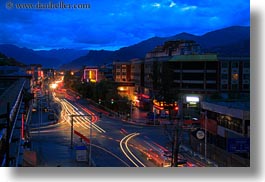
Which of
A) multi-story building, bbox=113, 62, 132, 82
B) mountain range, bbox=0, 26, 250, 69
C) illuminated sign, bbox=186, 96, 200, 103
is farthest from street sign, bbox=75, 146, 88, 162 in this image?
multi-story building, bbox=113, 62, 132, 82

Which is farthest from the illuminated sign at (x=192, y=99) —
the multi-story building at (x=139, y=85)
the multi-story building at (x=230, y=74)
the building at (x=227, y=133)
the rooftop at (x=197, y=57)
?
the building at (x=227, y=133)

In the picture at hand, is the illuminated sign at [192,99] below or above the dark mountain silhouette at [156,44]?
below

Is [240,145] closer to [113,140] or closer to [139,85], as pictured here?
[113,140]

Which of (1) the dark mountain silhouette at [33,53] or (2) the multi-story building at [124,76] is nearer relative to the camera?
(1) the dark mountain silhouette at [33,53]

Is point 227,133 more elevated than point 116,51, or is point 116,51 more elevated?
point 116,51

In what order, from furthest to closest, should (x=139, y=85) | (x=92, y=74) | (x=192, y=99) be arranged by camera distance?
(x=92, y=74)
(x=139, y=85)
(x=192, y=99)

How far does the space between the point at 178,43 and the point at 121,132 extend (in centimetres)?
1048

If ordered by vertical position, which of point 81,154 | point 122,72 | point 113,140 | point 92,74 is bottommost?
point 113,140

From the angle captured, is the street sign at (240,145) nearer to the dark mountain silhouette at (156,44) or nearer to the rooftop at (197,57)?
the dark mountain silhouette at (156,44)

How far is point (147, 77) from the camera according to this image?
24.1 m

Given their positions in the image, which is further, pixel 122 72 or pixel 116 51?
pixel 122 72

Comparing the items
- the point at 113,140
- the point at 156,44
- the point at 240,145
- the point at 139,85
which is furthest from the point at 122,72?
the point at 240,145

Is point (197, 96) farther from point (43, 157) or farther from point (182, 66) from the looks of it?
point (43, 157)

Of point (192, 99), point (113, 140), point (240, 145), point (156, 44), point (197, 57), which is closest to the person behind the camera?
point (240, 145)
